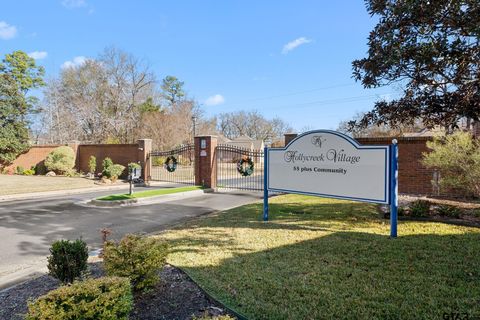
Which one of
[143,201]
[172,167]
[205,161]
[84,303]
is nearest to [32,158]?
[172,167]

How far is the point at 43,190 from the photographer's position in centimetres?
1480

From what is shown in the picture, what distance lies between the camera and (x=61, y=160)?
20.6 meters

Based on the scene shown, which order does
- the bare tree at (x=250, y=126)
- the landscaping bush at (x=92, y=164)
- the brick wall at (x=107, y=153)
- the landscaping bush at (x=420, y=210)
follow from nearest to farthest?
1. the landscaping bush at (x=420, y=210)
2. the brick wall at (x=107, y=153)
3. the landscaping bush at (x=92, y=164)
4. the bare tree at (x=250, y=126)

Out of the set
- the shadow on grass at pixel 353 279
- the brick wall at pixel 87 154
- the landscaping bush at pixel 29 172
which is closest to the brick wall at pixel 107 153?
the brick wall at pixel 87 154


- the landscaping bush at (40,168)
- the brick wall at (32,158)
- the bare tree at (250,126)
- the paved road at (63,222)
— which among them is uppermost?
the bare tree at (250,126)

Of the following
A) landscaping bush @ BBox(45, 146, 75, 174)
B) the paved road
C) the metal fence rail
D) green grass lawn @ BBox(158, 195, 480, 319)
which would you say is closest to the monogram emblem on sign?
green grass lawn @ BBox(158, 195, 480, 319)

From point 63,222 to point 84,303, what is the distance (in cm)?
658

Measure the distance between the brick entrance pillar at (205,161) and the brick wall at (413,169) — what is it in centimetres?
788

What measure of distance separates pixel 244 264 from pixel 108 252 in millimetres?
1837

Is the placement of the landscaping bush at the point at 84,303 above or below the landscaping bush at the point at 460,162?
below

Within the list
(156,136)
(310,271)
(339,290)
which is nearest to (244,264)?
(310,271)

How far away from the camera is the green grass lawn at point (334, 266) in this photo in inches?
124

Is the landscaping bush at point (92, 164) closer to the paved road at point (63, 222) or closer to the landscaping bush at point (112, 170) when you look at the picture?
the landscaping bush at point (112, 170)

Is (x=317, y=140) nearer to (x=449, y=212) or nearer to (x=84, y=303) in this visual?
(x=449, y=212)
